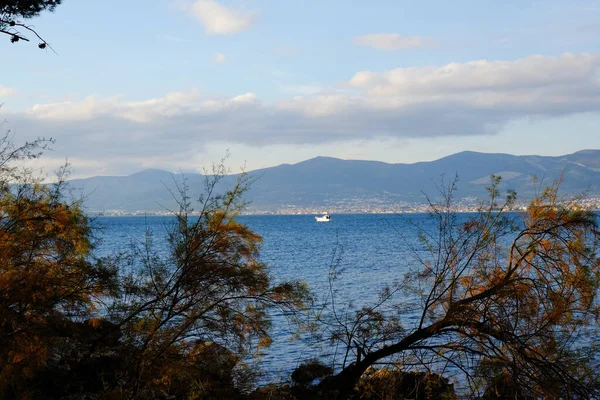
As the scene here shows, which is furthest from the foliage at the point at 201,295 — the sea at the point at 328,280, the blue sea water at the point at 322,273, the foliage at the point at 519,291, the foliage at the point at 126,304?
the foliage at the point at 519,291

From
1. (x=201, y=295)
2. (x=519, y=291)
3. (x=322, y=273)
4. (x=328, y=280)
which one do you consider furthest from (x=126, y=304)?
(x=322, y=273)

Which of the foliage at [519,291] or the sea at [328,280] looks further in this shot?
the sea at [328,280]

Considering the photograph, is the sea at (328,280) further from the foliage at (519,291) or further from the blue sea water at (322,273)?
the foliage at (519,291)

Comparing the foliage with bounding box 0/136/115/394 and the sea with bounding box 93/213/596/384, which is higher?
the foliage with bounding box 0/136/115/394

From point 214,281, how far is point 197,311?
0.68 metres

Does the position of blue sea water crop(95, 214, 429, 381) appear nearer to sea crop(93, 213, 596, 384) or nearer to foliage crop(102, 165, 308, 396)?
sea crop(93, 213, 596, 384)

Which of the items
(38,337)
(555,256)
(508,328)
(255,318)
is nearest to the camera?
(508,328)

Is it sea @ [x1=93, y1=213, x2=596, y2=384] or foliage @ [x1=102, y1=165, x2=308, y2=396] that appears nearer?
foliage @ [x1=102, y1=165, x2=308, y2=396]

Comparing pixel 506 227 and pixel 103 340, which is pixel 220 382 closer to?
pixel 103 340

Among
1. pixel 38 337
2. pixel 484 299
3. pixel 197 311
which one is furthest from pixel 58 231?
pixel 484 299

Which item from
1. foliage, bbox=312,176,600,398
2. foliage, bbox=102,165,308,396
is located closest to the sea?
foliage, bbox=102,165,308,396

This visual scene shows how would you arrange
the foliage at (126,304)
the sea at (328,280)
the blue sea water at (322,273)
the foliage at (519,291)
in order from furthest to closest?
the blue sea water at (322,273) → the sea at (328,280) → the foliage at (126,304) → the foliage at (519,291)

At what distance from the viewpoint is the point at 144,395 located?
13.8 meters

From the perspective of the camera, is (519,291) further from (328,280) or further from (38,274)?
(328,280)
